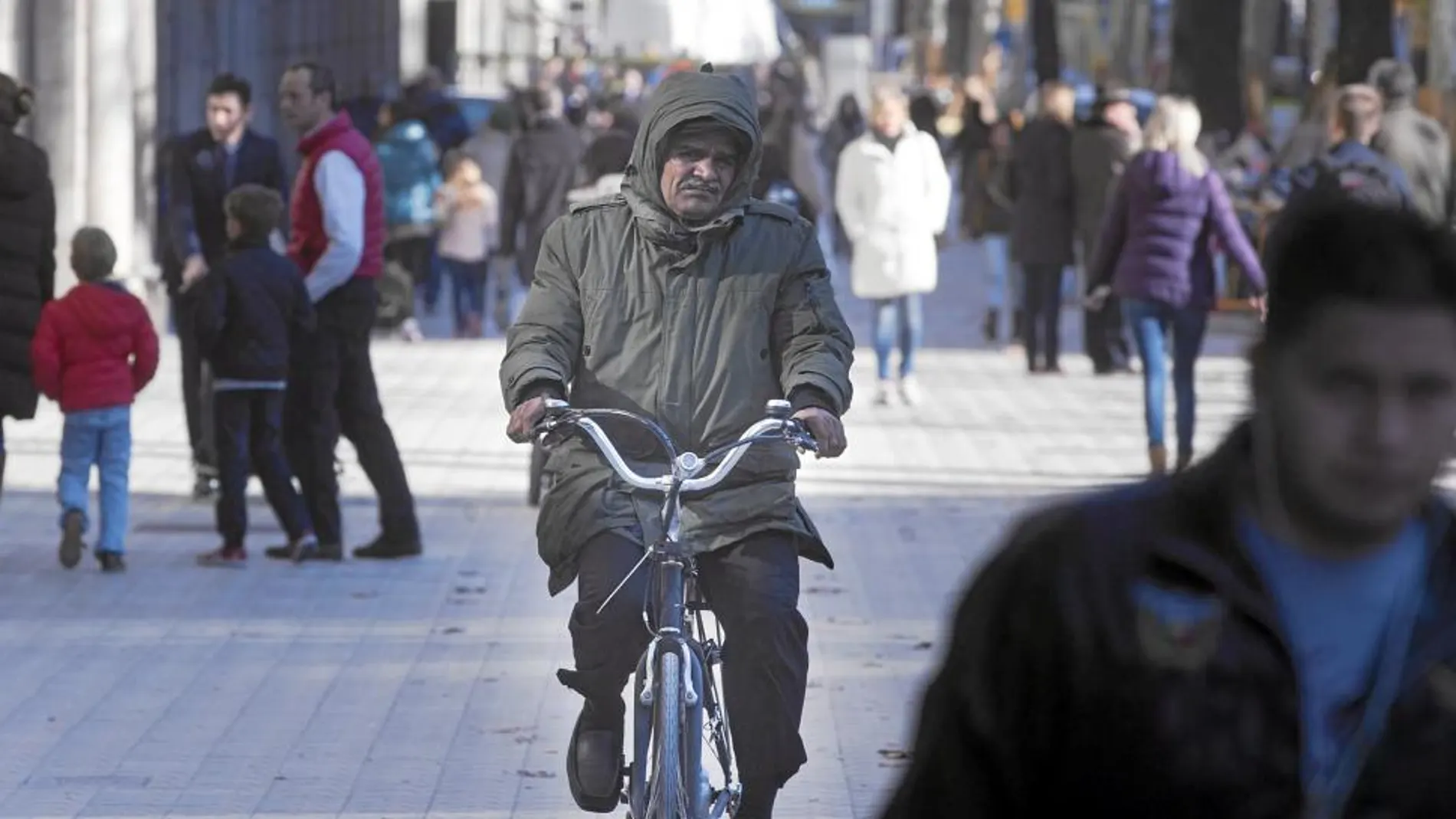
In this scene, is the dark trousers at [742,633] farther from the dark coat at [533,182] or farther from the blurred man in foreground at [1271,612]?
the dark coat at [533,182]

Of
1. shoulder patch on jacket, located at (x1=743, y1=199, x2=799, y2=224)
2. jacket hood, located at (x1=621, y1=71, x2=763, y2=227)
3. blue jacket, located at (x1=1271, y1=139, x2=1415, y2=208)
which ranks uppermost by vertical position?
jacket hood, located at (x1=621, y1=71, x2=763, y2=227)

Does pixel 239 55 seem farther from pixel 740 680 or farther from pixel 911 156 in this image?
pixel 740 680

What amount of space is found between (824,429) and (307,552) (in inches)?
252

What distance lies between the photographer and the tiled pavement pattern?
7.86 metres

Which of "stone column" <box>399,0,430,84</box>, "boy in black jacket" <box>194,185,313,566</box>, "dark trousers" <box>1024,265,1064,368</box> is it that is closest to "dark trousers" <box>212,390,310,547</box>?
"boy in black jacket" <box>194,185,313,566</box>

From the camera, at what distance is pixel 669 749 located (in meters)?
5.89

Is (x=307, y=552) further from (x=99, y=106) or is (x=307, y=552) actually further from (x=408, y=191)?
(x=408, y=191)

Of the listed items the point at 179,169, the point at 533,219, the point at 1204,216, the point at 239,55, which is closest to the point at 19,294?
the point at 179,169

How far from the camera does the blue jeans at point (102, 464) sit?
37.8 feet

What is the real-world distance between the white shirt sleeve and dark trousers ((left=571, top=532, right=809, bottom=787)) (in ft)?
19.1

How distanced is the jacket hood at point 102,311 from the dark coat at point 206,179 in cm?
138

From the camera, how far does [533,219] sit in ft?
66.8

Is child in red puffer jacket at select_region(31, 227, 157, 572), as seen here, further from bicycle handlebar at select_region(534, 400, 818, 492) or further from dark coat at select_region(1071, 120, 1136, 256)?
dark coat at select_region(1071, 120, 1136, 256)

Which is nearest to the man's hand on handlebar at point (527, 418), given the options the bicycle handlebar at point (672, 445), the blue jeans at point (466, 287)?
the bicycle handlebar at point (672, 445)
